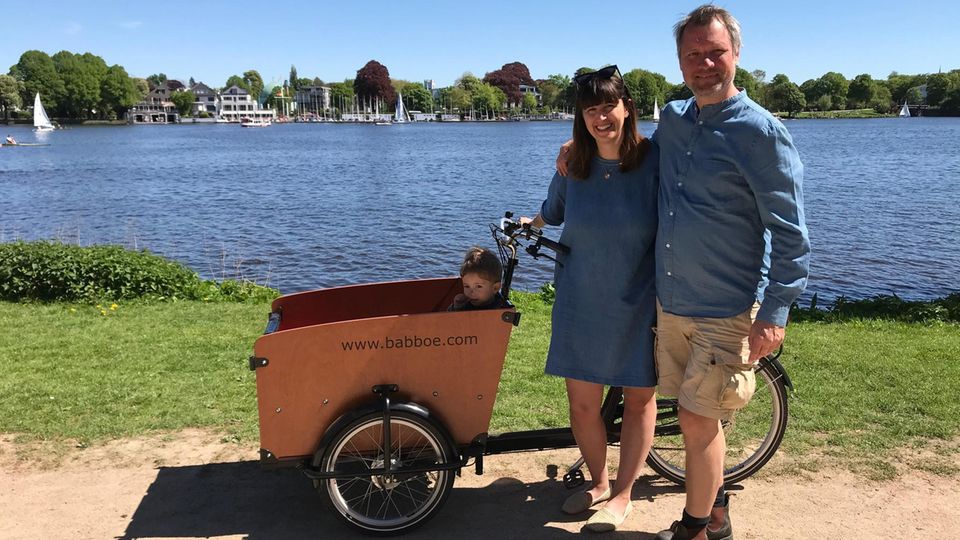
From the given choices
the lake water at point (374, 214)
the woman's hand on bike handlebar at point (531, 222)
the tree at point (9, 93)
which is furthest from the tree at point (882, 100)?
the woman's hand on bike handlebar at point (531, 222)

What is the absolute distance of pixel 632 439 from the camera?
3609 millimetres

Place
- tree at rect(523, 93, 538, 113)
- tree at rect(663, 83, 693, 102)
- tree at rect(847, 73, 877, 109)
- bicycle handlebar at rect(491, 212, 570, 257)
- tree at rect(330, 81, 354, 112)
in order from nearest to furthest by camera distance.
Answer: bicycle handlebar at rect(491, 212, 570, 257) < tree at rect(663, 83, 693, 102) < tree at rect(847, 73, 877, 109) < tree at rect(523, 93, 538, 113) < tree at rect(330, 81, 354, 112)

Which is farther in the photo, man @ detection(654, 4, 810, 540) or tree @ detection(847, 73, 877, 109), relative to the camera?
tree @ detection(847, 73, 877, 109)

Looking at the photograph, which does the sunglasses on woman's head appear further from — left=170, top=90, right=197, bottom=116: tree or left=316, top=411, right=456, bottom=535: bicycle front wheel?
left=170, top=90, right=197, bottom=116: tree

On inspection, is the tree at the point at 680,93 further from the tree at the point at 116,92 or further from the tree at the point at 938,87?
the tree at the point at 116,92

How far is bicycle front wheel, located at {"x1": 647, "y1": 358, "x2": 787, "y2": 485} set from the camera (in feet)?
12.6

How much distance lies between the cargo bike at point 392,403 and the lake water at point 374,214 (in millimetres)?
9752

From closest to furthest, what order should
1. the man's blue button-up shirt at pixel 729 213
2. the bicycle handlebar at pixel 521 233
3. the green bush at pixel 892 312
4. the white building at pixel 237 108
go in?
the man's blue button-up shirt at pixel 729 213
the bicycle handlebar at pixel 521 233
the green bush at pixel 892 312
the white building at pixel 237 108

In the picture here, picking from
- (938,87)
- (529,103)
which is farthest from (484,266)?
(529,103)

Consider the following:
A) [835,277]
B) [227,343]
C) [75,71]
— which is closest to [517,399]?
[227,343]

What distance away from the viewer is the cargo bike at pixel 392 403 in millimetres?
3322

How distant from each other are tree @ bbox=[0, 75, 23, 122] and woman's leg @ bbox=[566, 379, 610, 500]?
448 ft

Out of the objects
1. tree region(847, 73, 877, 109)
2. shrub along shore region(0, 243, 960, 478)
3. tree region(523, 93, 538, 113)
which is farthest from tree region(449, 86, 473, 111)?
shrub along shore region(0, 243, 960, 478)

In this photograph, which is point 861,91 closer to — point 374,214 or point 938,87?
point 938,87
